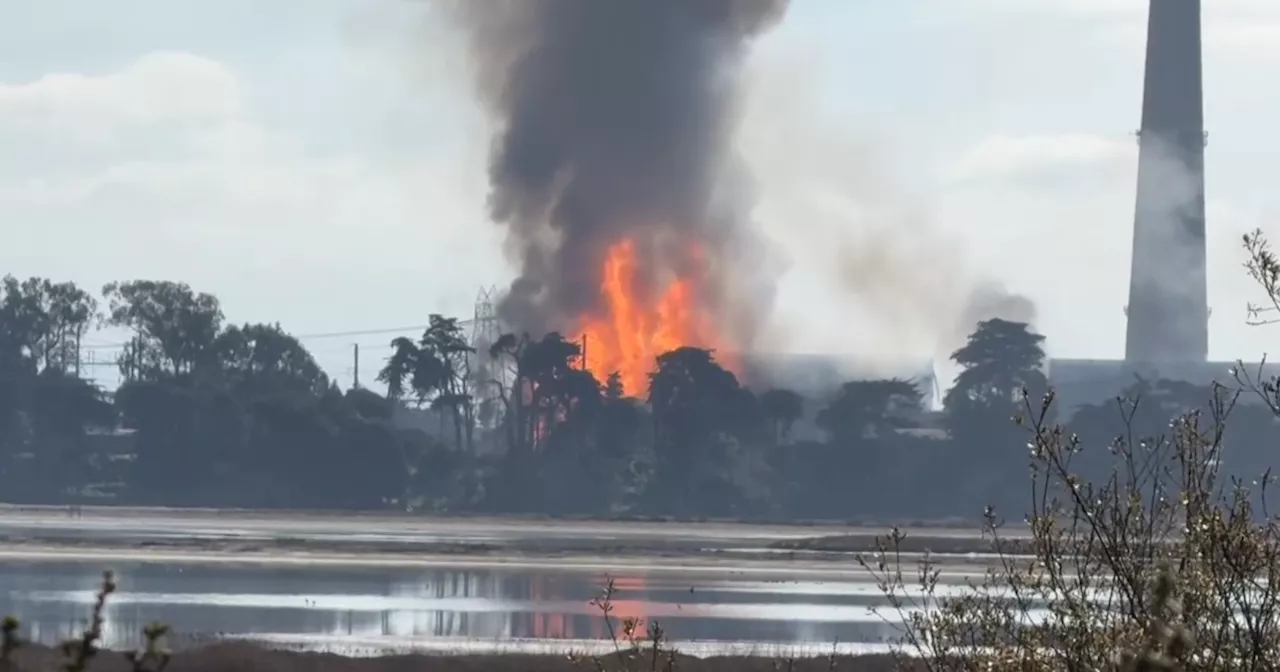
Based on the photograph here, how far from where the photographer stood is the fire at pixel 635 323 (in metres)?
141

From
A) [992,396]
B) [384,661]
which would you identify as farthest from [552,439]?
[384,661]

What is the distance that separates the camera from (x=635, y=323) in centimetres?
14400

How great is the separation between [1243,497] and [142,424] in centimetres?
12198

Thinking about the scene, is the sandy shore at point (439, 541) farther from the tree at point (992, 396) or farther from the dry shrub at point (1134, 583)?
the dry shrub at point (1134, 583)

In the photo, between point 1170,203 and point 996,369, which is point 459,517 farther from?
point 1170,203

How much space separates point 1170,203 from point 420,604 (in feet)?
360

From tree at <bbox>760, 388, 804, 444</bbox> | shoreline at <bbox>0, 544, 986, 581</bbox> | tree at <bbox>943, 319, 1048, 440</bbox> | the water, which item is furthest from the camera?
tree at <bbox>943, 319, 1048, 440</bbox>

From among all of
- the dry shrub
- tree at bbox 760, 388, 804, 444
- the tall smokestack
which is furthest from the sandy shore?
the tall smokestack

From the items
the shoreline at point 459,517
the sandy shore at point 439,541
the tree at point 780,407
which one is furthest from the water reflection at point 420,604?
Answer: the tree at point 780,407

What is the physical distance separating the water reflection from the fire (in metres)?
71.6

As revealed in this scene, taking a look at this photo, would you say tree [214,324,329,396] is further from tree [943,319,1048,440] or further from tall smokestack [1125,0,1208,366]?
tall smokestack [1125,0,1208,366]

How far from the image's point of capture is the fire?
14112 centimetres

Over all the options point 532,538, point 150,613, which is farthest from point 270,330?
point 150,613

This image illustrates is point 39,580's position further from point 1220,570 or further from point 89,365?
point 89,365
